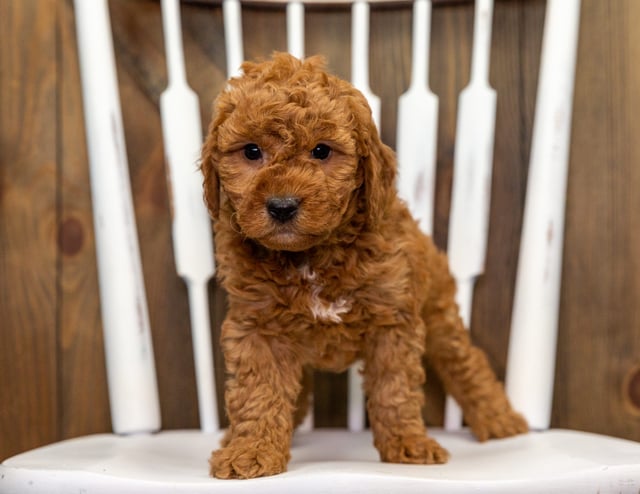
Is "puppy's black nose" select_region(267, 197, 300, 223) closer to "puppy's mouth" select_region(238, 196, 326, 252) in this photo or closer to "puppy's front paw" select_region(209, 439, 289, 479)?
"puppy's mouth" select_region(238, 196, 326, 252)

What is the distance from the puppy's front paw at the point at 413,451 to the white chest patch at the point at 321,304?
0.16 metres

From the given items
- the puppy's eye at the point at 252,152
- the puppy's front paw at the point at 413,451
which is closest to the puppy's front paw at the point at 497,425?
the puppy's front paw at the point at 413,451

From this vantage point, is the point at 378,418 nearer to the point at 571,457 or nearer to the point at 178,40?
the point at 571,457

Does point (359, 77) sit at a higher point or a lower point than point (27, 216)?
higher

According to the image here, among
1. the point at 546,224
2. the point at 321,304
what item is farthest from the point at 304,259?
the point at 546,224

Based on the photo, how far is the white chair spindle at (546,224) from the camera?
97cm

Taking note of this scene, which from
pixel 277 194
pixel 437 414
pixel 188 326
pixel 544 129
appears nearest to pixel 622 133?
pixel 544 129

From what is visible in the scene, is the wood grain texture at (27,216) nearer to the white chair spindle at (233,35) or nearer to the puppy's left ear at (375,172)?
the white chair spindle at (233,35)

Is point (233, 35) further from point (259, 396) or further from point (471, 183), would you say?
point (259, 396)

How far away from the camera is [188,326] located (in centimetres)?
114

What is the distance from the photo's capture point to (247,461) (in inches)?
28.8

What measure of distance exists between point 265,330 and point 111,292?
0.27 meters

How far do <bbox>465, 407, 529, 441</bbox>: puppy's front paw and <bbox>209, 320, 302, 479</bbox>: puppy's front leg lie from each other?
0.29 meters

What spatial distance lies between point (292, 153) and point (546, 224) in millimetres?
435
